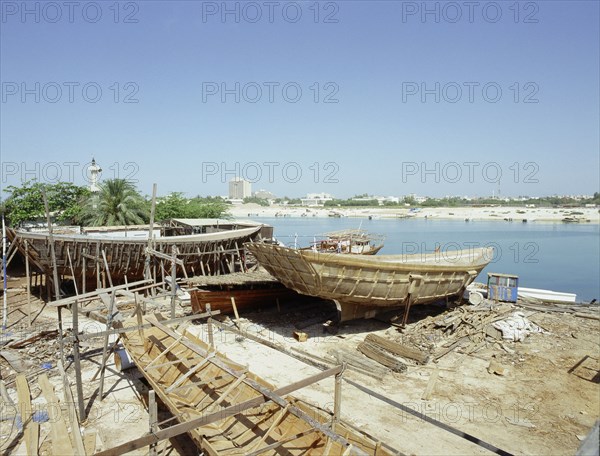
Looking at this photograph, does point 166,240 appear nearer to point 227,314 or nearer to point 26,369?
point 227,314

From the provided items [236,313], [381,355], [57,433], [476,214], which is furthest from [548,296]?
[476,214]

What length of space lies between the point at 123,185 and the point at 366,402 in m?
31.0

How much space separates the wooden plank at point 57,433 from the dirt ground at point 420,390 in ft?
0.57

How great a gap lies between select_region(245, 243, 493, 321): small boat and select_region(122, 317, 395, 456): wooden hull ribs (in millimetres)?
5096

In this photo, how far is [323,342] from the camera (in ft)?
46.5

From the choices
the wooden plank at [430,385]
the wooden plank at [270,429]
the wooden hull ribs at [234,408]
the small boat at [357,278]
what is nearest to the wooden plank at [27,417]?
the wooden hull ribs at [234,408]

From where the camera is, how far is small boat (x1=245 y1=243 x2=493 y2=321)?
13617 millimetres

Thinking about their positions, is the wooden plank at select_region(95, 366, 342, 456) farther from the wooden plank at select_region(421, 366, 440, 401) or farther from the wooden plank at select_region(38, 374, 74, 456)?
the wooden plank at select_region(421, 366, 440, 401)

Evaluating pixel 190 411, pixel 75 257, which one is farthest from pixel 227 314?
pixel 190 411

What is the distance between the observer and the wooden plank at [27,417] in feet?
25.0

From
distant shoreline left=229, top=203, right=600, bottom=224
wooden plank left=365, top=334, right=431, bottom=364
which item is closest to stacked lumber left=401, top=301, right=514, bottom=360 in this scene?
wooden plank left=365, top=334, right=431, bottom=364

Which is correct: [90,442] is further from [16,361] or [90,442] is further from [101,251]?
[101,251]

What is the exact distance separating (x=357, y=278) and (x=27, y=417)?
10116 mm

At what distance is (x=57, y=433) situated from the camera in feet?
26.5
